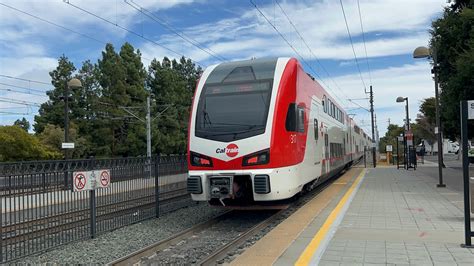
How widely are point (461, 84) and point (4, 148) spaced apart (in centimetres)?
3010

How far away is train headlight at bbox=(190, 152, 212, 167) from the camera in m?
9.45

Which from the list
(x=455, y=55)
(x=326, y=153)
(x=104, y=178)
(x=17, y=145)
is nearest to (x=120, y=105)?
(x=17, y=145)

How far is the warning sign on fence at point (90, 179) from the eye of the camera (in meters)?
8.41

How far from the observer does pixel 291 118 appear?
967 centimetres

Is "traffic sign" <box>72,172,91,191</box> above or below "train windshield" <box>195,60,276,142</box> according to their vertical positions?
below

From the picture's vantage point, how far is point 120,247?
313 inches

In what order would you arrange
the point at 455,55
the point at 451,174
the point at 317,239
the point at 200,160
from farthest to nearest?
the point at 451,174
the point at 455,55
the point at 200,160
the point at 317,239

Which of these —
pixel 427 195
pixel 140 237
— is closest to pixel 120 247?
pixel 140 237

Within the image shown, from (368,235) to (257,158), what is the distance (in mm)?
2592

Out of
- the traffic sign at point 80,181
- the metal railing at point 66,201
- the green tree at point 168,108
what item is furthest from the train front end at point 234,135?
the green tree at point 168,108

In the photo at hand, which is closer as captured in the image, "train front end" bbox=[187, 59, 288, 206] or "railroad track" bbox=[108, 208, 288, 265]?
"railroad track" bbox=[108, 208, 288, 265]

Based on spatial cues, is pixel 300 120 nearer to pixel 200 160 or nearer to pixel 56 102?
pixel 200 160

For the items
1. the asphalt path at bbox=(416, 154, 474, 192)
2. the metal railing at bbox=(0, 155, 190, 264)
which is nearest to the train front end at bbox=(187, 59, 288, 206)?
the metal railing at bbox=(0, 155, 190, 264)

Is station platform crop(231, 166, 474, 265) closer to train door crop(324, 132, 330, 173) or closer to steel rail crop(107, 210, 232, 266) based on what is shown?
steel rail crop(107, 210, 232, 266)
